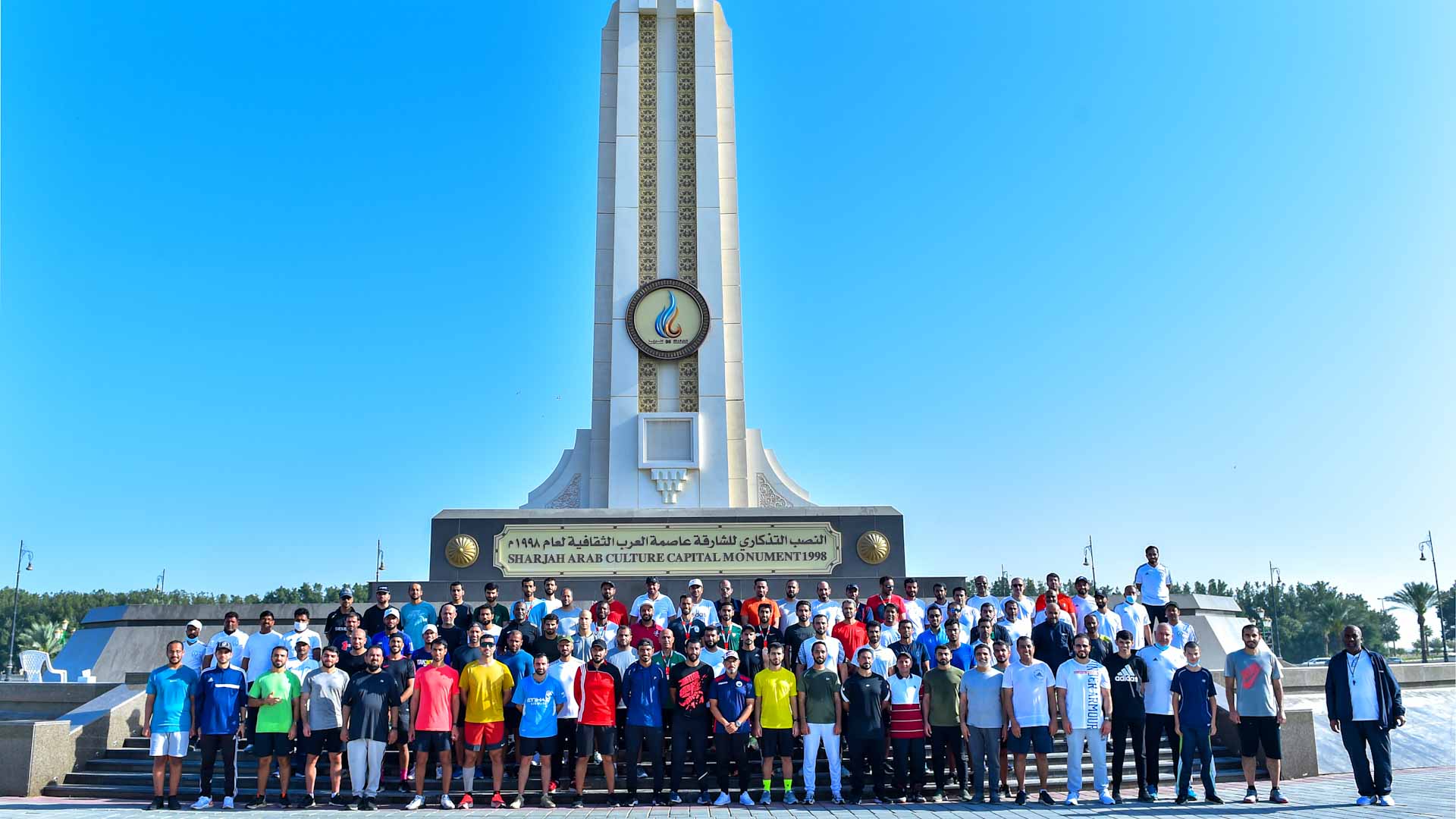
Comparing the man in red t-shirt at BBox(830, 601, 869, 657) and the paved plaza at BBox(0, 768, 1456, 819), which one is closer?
the paved plaza at BBox(0, 768, 1456, 819)

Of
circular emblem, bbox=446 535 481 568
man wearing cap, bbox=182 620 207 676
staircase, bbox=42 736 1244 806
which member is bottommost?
staircase, bbox=42 736 1244 806

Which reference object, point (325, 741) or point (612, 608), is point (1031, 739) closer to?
point (612, 608)

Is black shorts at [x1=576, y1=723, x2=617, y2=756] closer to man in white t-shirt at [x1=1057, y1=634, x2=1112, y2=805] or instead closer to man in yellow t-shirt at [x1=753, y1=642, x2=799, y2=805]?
man in yellow t-shirt at [x1=753, y1=642, x2=799, y2=805]

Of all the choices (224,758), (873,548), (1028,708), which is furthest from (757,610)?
(873,548)

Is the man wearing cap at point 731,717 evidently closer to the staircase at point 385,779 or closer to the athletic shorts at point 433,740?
the staircase at point 385,779

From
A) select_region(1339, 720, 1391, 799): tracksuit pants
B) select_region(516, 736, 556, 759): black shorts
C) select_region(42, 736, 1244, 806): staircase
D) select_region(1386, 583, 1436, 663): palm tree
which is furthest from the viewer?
select_region(1386, 583, 1436, 663): palm tree

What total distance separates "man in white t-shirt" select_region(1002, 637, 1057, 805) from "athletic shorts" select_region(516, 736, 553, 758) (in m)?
3.81

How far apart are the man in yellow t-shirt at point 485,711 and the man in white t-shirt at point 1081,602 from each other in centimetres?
580

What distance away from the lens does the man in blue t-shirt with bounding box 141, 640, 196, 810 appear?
30.0 feet

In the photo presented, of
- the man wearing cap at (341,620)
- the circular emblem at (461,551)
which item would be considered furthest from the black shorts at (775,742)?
the circular emblem at (461,551)

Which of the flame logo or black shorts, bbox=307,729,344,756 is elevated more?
the flame logo

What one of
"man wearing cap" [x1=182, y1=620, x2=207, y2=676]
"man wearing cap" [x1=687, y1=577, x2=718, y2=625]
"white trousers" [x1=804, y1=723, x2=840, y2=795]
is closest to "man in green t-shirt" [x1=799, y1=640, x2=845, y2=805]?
"white trousers" [x1=804, y1=723, x2=840, y2=795]

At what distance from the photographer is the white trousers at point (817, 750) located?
9.17m

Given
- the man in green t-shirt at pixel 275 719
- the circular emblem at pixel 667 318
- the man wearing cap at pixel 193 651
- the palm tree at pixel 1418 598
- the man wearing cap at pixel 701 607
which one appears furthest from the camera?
the palm tree at pixel 1418 598
